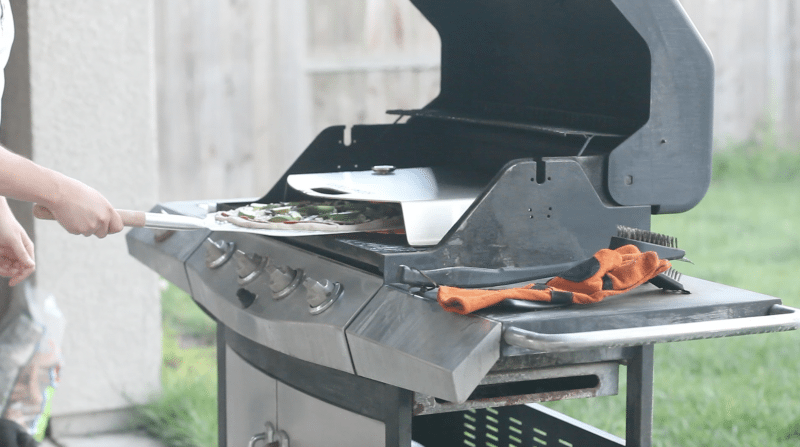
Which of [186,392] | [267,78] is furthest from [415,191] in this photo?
[267,78]

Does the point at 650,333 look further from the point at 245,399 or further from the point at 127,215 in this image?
the point at 245,399

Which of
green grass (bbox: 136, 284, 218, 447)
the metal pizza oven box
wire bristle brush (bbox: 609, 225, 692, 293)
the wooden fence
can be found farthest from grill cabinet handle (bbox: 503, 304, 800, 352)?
the wooden fence

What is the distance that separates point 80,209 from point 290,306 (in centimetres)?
37

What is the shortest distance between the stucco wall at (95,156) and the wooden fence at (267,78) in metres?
2.06

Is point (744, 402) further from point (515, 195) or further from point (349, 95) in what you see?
point (349, 95)

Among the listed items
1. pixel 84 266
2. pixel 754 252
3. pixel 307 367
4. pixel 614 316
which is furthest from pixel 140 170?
pixel 754 252

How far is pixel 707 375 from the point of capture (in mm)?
3463

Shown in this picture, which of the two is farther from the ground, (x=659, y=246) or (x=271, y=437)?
(x=659, y=246)

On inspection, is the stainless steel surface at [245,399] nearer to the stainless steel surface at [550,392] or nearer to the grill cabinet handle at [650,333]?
the stainless steel surface at [550,392]

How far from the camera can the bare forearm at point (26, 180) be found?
4.75 ft

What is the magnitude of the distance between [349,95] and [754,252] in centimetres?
249

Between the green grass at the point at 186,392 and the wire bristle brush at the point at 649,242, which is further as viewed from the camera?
the green grass at the point at 186,392

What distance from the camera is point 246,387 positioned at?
6.59 feet

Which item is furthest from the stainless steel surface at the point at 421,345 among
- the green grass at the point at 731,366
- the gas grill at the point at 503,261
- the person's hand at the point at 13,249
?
the green grass at the point at 731,366
